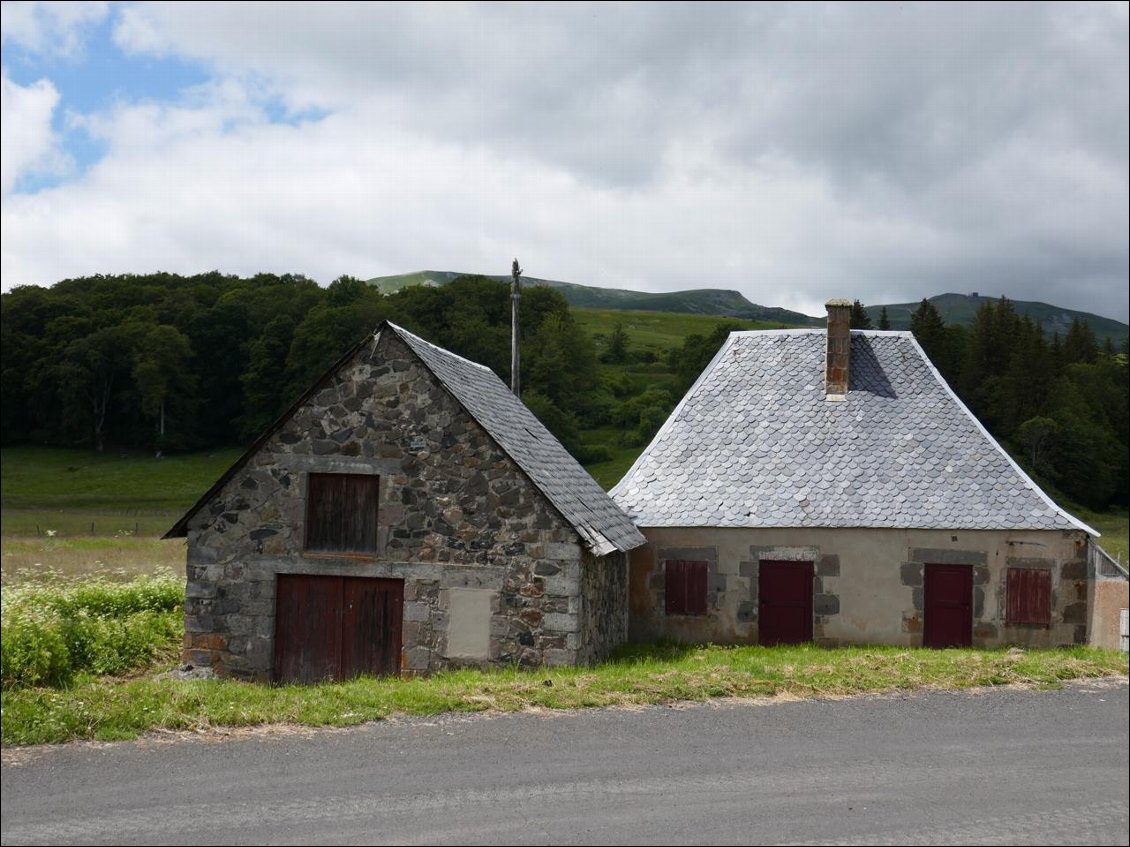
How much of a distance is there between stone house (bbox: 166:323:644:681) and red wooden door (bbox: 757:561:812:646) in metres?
4.07

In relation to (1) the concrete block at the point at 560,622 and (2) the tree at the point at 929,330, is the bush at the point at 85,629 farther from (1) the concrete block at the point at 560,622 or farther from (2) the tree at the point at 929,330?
(2) the tree at the point at 929,330

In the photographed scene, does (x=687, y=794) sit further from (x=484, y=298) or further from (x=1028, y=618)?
(x=484, y=298)

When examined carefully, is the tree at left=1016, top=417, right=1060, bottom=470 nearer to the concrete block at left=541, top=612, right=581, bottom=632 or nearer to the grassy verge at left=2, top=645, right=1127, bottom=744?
the grassy verge at left=2, top=645, right=1127, bottom=744

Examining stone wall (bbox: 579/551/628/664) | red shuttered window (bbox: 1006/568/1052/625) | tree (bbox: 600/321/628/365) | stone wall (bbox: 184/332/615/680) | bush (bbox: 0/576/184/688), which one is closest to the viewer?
bush (bbox: 0/576/184/688)

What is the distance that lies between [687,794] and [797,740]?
2.18 metres

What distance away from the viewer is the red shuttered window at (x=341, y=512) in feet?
50.8

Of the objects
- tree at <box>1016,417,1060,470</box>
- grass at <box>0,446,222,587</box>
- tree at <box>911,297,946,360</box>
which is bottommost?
grass at <box>0,446,222,587</box>

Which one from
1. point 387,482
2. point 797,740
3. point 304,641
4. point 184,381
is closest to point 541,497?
point 387,482

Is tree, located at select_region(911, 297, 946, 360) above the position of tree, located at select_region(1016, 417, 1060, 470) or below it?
above

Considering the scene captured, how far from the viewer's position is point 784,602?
18859 mm

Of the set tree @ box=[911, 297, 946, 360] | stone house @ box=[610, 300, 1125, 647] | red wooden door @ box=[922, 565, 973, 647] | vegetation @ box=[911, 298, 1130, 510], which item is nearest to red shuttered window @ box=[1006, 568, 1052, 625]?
stone house @ box=[610, 300, 1125, 647]

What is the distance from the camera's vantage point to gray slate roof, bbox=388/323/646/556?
49.4 feet

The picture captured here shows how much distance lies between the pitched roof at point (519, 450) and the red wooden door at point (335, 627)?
6.77 ft

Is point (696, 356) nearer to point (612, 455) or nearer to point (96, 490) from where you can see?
point (612, 455)
